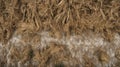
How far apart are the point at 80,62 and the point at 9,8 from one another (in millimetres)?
835

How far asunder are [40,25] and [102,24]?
576 mm

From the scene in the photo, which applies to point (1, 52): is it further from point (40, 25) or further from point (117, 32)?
point (117, 32)

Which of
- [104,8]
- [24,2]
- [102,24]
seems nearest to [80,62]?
[102,24]

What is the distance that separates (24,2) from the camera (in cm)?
224

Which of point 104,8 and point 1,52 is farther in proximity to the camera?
point 1,52

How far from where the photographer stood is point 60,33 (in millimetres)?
2234

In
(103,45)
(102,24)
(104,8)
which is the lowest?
(103,45)

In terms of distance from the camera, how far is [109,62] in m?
2.19

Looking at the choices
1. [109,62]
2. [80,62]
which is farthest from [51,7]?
[109,62]

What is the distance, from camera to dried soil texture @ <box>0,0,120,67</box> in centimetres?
218

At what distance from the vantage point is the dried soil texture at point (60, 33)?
2176mm

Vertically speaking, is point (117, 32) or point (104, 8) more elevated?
point (104, 8)

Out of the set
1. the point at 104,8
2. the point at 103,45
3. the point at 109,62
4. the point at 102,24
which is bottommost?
the point at 109,62

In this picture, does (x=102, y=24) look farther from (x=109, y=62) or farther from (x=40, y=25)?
(x=40, y=25)
